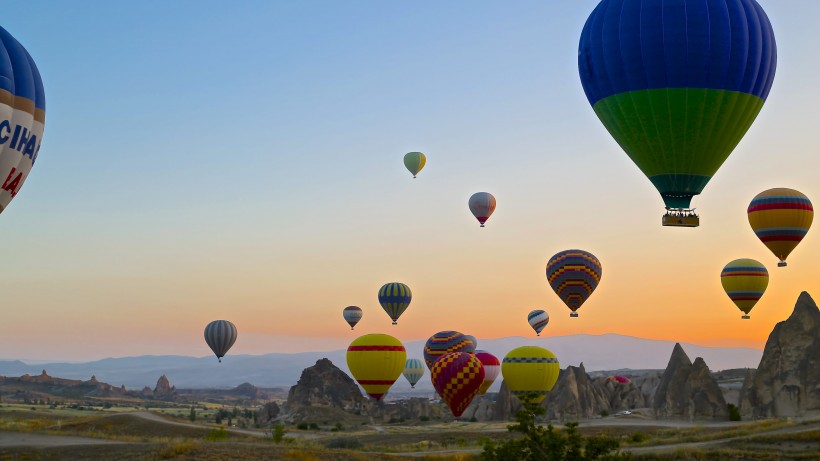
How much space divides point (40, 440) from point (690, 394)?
169 feet

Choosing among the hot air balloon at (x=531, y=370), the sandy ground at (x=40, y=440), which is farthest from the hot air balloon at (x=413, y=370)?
the sandy ground at (x=40, y=440)

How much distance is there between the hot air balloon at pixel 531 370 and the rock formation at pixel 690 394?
34.1 feet

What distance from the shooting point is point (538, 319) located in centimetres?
11112

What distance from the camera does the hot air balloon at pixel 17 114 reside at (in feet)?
113

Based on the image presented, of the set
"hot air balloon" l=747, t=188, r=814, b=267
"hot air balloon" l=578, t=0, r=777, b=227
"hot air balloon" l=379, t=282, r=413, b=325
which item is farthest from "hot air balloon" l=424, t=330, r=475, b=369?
"hot air balloon" l=578, t=0, r=777, b=227

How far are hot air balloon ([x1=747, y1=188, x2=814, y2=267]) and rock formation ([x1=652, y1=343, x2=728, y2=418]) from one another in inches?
468

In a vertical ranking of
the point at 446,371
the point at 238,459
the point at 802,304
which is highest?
the point at 802,304

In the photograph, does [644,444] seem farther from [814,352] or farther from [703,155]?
[814,352]

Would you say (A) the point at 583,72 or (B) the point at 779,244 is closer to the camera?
(A) the point at 583,72

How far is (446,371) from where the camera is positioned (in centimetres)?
6097

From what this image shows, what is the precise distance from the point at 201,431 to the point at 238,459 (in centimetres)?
2643

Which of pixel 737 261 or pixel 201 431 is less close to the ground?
pixel 737 261

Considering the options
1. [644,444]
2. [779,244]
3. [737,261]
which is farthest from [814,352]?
[644,444]

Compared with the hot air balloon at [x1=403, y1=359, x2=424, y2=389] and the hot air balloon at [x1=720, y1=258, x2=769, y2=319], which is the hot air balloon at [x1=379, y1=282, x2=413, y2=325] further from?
the hot air balloon at [x1=720, y1=258, x2=769, y2=319]
